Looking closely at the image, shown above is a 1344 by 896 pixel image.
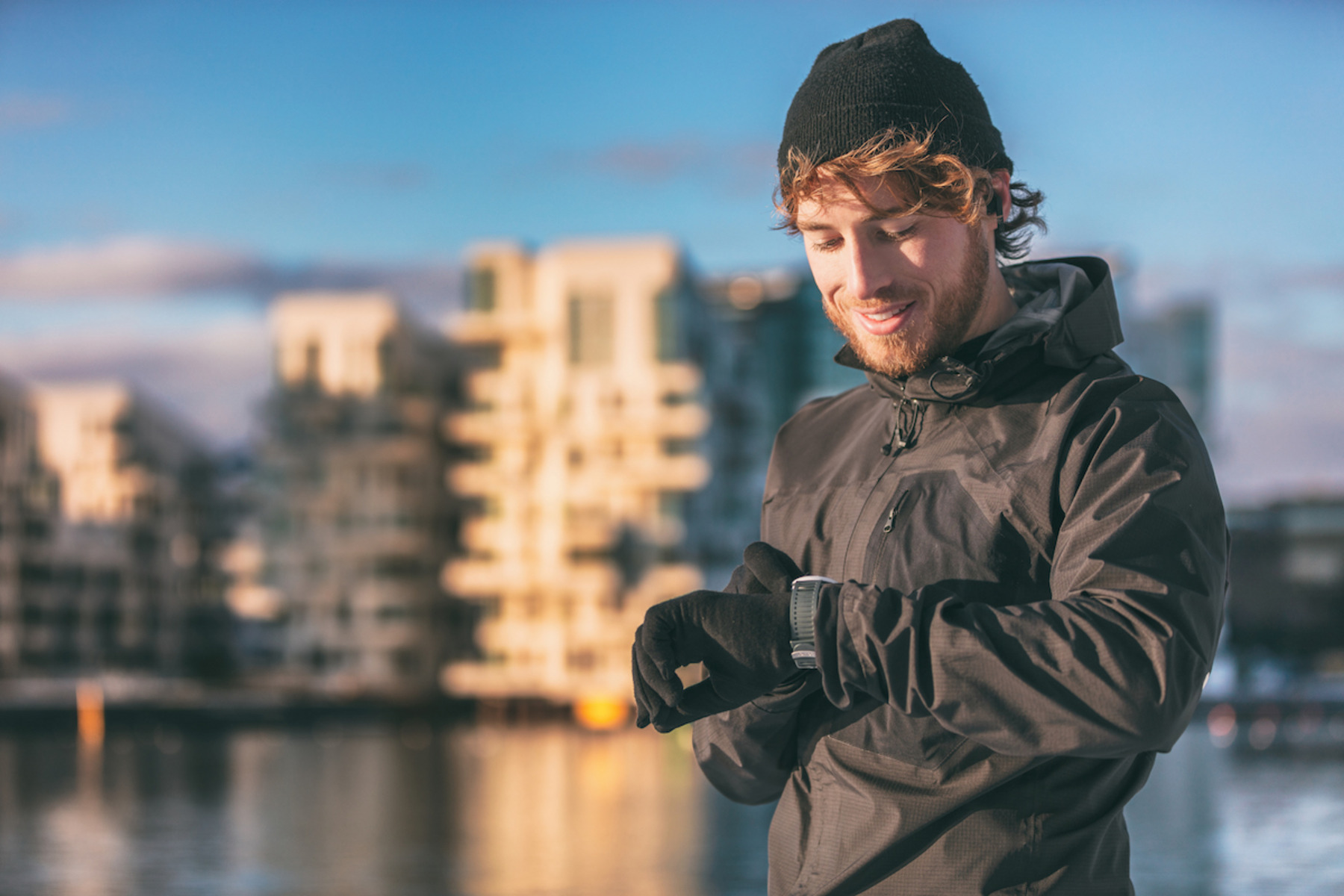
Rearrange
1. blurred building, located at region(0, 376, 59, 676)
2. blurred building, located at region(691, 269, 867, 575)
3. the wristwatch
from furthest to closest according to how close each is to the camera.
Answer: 1. blurred building, located at region(0, 376, 59, 676)
2. blurred building, located at region(691, 269, 867, 575)
3. the wristwatch

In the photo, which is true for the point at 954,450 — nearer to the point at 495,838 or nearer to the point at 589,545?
the point at 495,838

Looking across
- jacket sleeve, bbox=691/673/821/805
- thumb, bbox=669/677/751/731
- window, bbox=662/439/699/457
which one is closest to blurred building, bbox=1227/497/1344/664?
window, bbox=662/439/699/457

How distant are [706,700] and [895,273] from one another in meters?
0.53

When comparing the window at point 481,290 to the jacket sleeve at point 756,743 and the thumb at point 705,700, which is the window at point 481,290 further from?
the thumb at point 705,700

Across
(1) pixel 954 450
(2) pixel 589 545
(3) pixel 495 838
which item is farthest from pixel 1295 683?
(1) pixel 954 450

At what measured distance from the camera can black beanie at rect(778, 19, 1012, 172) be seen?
169cm

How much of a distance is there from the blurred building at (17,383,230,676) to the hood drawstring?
67.6 meters

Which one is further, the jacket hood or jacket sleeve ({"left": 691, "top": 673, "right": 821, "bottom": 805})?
jacket sleeve ({"left": 691, "top": 673, "right": 821, "bottom": 805})

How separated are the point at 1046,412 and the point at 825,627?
1.22 feet

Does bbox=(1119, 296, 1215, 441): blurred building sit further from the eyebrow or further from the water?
the eyebrow

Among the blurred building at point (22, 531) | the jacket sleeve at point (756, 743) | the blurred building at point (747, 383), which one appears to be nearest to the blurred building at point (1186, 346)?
the blurred building at point (747, 383)

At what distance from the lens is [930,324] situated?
5.80ft

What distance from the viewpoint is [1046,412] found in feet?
5.60

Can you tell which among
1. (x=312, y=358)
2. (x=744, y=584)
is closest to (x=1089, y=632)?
(x=744, y=584)
